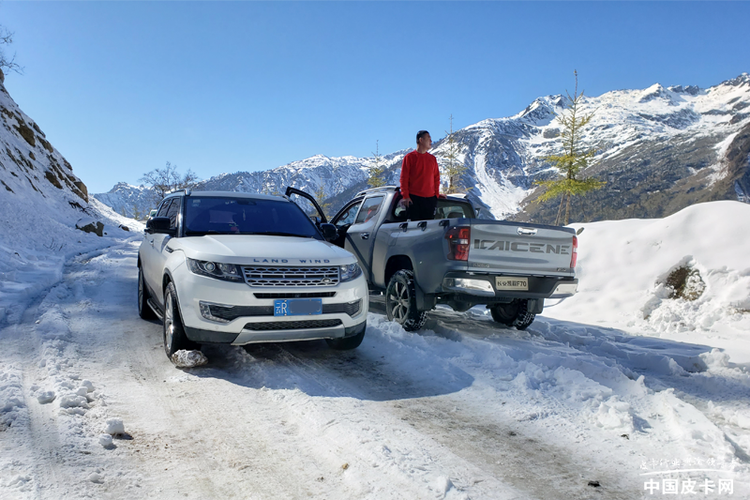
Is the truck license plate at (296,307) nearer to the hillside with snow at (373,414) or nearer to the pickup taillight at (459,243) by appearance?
the hillside with snow at (373,414)

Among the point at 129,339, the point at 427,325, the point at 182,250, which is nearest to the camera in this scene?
the point at 182,250

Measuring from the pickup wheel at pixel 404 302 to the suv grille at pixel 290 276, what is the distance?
1.53m

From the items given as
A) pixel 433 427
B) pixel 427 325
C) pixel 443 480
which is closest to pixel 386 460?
pixel 443 480

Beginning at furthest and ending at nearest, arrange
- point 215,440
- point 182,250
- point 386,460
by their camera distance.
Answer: point 182,250 → point 215,440 → point 386,460

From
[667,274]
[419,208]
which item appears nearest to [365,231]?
[419,208]

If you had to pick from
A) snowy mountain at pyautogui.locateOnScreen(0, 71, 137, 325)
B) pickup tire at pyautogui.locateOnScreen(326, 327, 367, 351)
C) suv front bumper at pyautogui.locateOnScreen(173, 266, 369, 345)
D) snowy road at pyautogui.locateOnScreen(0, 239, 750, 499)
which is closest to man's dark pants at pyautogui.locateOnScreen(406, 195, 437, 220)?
snowy road at pyautogui.locateOnScreen(0, 239, 750, 499)

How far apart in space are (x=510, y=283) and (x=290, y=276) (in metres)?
2.50

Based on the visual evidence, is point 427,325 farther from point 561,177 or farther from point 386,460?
point 561,177

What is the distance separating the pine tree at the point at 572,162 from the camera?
3139 cm

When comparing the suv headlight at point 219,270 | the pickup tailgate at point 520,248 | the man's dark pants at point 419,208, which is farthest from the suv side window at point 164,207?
the pickup tailgate at point 520,248

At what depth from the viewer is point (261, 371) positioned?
4.06 metres

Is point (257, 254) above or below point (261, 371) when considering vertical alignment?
above

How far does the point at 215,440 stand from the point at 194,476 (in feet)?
1.35

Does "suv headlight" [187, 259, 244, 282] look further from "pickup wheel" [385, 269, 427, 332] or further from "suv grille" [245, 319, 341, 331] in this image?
"pickup wheel" [385, 269, 427, 332]
